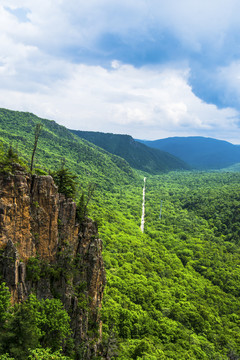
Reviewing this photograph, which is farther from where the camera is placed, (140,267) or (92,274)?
(140,267)

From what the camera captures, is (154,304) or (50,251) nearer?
(50,251)

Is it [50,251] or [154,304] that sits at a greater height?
[50,251]

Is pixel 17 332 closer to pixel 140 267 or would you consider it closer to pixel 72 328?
pixel 72 328

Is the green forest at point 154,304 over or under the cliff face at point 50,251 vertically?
under

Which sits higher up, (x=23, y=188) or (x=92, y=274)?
(x=23, y=188)

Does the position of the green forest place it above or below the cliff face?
below

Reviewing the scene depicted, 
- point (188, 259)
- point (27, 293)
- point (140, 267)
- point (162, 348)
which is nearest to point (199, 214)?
point (188, 259)

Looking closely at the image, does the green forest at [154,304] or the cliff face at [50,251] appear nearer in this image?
the green forest at [154,304]

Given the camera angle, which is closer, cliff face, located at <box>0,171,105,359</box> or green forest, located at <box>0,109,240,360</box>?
green forest, located at <box>0,109,240,360</box>
